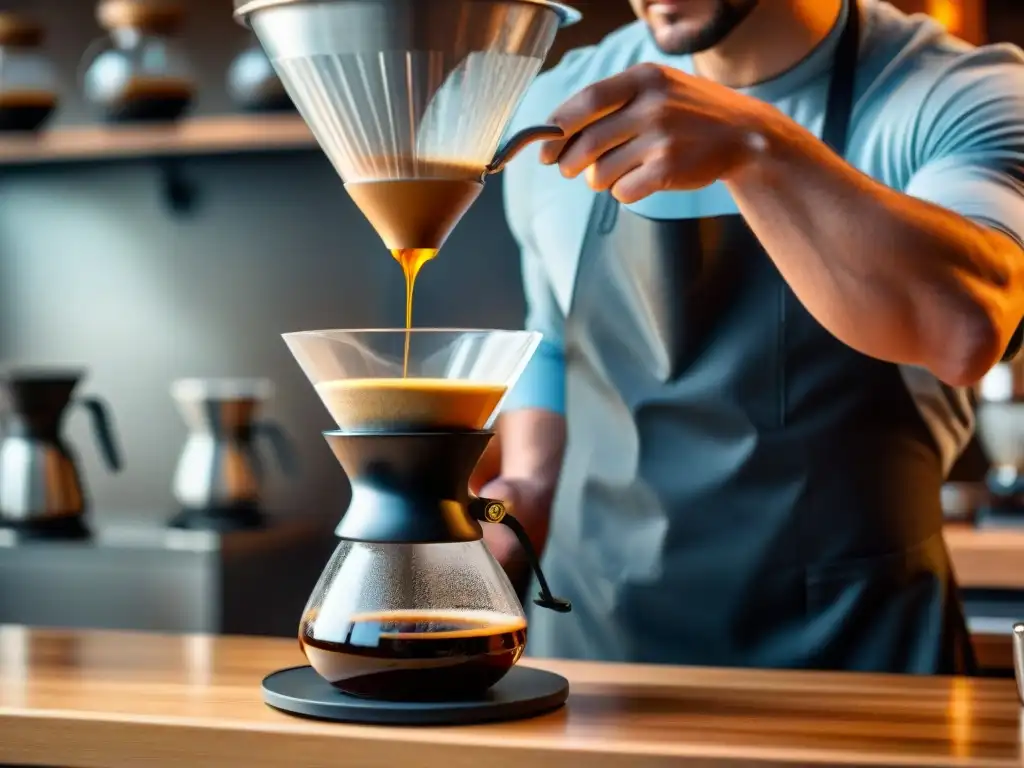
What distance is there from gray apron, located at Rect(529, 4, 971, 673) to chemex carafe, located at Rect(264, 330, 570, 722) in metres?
0.58

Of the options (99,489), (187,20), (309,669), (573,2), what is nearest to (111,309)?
(99,489)

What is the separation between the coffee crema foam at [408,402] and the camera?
3.57 feet

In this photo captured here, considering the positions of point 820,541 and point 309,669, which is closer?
point 309,669

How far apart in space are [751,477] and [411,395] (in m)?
0.67

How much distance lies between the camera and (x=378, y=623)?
108 centimetres

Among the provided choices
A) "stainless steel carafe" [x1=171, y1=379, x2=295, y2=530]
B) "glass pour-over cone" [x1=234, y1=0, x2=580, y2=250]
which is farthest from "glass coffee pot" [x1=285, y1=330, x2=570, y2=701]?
"stainless steel carafe" [x1=171, y1=379, x2=295, y2=530]

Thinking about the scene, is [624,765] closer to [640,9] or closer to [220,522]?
[640,9]

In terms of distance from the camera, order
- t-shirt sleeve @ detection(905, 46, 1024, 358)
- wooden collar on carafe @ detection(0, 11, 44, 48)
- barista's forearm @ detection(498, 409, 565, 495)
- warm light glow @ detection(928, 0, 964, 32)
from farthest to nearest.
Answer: wooden collar on carafe @ detection(0, 11, 44, 48) → warm light glow @ detection(928, 0, 964, 32) → barista's forearm @ detection(498, 409, 565, 495) → t-shirt sleeve @ detection(905, 46, 1024, 358)

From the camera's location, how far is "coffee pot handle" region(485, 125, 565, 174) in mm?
1109

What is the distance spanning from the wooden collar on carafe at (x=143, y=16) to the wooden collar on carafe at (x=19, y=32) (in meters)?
0.15

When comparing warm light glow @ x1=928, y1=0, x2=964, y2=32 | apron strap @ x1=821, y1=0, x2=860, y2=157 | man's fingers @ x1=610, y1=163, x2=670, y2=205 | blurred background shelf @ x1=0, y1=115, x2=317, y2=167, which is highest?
warm light glow @ x1=928, y1=0, x2=964, y2=32

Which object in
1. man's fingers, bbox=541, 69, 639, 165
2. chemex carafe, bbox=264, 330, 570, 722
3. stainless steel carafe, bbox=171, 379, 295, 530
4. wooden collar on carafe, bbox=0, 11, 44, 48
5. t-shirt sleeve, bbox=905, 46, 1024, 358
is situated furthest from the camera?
wooden collar on carafe, bbox=0, 11, 44, 48

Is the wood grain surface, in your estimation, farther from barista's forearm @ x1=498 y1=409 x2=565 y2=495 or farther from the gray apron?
barista's forearm @ x1=498 y1=409 x2=565 y2=495

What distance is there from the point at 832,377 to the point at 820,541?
18 centimetres
